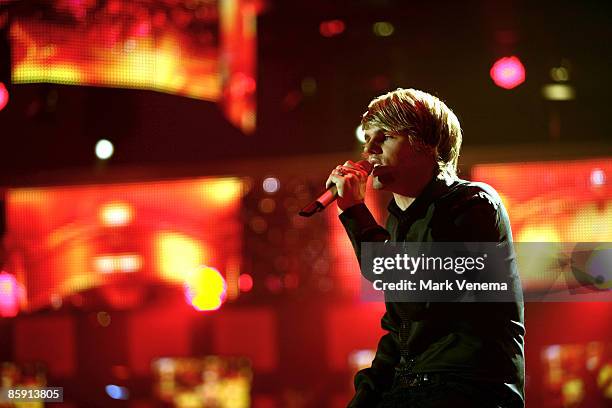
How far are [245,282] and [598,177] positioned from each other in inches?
67.2

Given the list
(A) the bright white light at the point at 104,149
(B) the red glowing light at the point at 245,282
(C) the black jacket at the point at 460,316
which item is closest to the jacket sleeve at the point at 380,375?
(C) the black jacket at the point at 460,316

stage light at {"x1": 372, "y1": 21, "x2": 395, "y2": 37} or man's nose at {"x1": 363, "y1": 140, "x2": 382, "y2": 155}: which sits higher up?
stage light at {"x1": 372, "y1": 21, "x2": 395, "y2": 37}

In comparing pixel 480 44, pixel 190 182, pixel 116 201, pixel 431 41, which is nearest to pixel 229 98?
pixel 190 182

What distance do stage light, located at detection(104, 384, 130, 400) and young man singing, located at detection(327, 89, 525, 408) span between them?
2128 mm

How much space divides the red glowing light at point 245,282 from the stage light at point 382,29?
129 cm

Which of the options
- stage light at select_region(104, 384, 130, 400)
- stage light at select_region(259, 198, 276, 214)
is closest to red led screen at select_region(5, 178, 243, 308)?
stage light at select_region(259, 198, 276, 214)

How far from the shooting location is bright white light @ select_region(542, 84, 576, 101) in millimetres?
3432

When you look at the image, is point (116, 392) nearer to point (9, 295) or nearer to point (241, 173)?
point (9, 295)

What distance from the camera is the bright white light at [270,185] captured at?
3521mm

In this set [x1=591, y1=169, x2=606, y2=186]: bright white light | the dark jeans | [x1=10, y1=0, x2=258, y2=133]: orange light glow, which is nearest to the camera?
the dark jeans

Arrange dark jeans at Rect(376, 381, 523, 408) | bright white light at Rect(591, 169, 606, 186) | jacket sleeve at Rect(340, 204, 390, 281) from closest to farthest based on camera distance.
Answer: dark jeans at Rect(376, 381, 523, 408)
jacket sleeve at Rect(340, 204, 390, 281)
bright white light at Rect(591, 169, 606, 186)

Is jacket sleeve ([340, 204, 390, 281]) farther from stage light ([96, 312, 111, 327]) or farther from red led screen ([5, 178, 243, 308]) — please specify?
stage light ([96, 312, 111, 327])

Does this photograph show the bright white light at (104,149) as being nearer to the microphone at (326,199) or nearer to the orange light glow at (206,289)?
the orange light glow at (206,289)

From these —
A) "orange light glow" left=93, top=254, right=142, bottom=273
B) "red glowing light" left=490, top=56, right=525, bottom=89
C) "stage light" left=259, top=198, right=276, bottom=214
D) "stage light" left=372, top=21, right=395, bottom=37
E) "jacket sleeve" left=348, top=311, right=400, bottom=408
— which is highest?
"stage light" left=372, top=21, right=395, bottom=37
